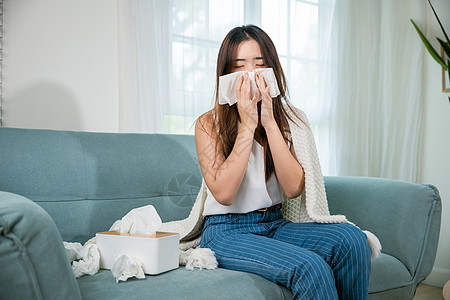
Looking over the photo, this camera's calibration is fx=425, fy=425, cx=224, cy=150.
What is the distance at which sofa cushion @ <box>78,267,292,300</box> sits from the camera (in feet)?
3.17

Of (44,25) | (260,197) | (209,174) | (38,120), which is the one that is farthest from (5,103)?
(260,197)

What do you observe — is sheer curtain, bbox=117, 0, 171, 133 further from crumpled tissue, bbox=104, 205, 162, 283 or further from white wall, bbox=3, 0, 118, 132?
crumpled tissue, bbox=104, 205, 162, 283

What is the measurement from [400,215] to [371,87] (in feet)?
5.01

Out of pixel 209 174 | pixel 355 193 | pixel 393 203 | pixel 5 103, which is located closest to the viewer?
pixel 209 174

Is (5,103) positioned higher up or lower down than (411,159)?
higher up

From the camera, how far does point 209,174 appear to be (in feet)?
4.23

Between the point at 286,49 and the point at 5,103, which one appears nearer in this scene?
the point at 5,103

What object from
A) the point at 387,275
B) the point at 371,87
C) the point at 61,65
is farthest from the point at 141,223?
the point at 371,87

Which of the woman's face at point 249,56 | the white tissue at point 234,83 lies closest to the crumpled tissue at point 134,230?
the white tissue at point 234,83

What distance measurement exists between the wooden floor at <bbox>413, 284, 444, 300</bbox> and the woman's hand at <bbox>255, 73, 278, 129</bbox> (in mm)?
1660

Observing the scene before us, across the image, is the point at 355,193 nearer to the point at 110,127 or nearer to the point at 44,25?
the point at 110,127

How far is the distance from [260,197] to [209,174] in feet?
0.57

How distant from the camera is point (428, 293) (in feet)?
8.16

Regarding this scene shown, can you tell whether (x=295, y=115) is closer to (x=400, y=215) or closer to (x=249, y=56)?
(x=249, y=56)
